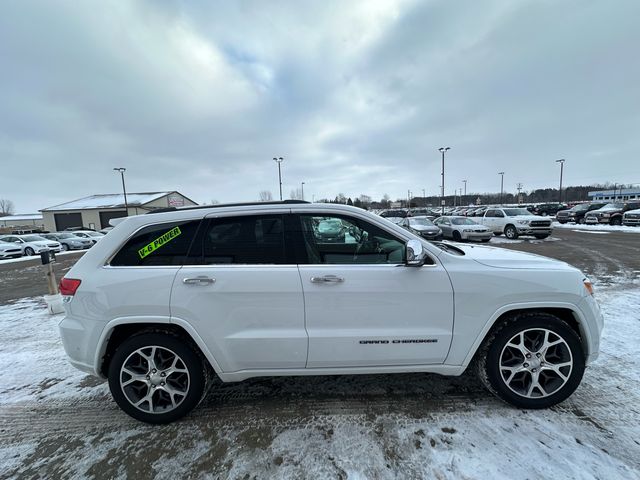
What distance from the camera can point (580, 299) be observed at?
2588 millimetres

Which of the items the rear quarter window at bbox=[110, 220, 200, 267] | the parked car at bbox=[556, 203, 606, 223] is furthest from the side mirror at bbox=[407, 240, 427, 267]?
the parked car at bbox=[556, 203, 606, 223]

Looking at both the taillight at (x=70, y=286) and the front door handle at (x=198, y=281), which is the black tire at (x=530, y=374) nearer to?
the front door handle at (x=198, y=281)

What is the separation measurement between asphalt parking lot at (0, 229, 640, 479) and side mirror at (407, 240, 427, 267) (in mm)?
1342

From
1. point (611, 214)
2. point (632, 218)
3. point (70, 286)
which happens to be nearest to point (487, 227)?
point (632, 218)

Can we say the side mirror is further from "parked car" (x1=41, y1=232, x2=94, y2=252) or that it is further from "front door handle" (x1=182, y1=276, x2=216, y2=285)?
"parked car" (x1=41, y1=232, x2=94, y2=252)

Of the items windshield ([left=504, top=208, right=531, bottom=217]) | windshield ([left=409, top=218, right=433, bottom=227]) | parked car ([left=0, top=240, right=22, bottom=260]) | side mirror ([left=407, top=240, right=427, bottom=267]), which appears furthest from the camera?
windshield ([left=504, top=208, right=531, bottom=217])

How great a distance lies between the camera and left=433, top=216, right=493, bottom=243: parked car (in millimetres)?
15992

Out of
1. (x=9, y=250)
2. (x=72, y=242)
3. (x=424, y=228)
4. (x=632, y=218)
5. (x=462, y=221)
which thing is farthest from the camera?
(x=72, y=242)

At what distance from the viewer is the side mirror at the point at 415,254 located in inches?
93.0

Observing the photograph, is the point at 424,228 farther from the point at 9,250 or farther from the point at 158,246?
the point at 9,250

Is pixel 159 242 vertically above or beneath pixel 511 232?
above

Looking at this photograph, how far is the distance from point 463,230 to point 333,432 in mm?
15954

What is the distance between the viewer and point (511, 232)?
17.5 m

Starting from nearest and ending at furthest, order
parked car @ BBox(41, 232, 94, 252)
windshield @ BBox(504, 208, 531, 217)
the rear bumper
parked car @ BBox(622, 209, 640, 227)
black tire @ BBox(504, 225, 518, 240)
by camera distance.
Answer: the rear bumper
black tire @ BBox(504, 225, 518, 240)
windshield @ BBox(504, 208, 531, 217)
parked car @ BBox(622, 209, 640, 227)
parked car @ BBox(41, 232, 94, 252)
